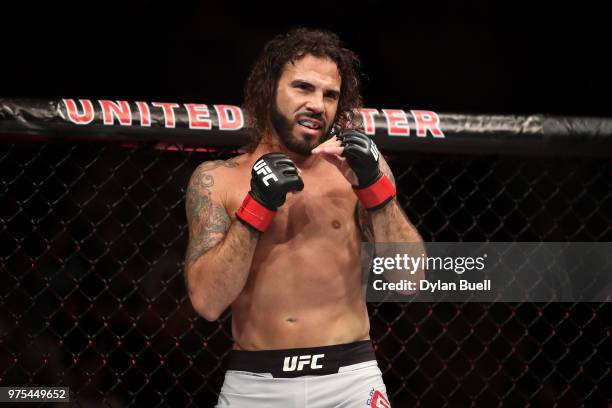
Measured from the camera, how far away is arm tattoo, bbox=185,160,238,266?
5.20ft

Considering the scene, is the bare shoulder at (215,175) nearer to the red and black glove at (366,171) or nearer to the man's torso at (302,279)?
the man's torso at (302,279)

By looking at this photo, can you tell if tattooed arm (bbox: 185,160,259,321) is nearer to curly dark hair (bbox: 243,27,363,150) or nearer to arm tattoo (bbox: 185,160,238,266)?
arm tattoo (bbox: 185,160,238,266)

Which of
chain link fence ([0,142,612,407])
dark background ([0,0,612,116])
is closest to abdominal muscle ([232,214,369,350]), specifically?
chain link fence ([0,142,612,407])

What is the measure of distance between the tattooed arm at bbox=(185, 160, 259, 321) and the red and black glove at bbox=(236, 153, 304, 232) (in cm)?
3

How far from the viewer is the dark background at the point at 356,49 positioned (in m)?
3.25

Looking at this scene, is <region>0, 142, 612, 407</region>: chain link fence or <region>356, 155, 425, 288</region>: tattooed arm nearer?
<region>356, 155, 425, 288</region>: tattooed arm

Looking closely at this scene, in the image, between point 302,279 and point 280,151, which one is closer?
point 302,279

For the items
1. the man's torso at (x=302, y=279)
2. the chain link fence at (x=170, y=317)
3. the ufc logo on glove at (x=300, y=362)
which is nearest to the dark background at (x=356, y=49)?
the chain link fence at (x=170, y=317)

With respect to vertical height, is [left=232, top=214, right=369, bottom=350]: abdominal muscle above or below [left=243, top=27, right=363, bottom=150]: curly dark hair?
below

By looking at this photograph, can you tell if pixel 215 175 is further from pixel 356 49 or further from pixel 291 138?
pixel 356 49

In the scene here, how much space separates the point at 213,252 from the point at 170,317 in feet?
3.13

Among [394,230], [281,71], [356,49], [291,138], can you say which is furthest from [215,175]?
[356,49]

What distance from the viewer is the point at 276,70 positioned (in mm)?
1768

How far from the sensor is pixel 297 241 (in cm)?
162
